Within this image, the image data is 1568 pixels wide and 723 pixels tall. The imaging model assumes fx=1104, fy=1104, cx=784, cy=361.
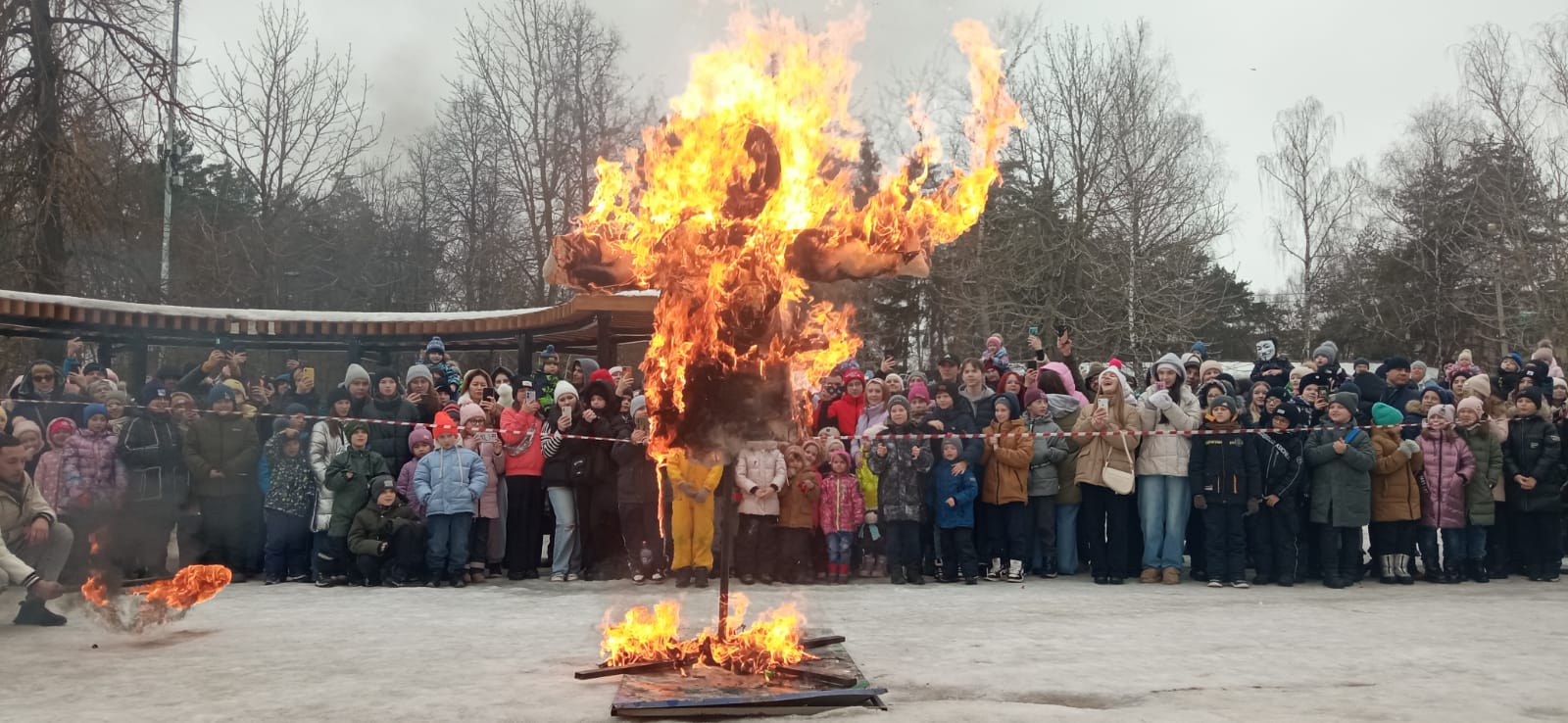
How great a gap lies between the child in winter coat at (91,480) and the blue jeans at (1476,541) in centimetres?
1298

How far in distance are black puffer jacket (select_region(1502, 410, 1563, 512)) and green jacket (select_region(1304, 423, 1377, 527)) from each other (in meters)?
1.56

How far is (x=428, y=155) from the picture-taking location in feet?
133

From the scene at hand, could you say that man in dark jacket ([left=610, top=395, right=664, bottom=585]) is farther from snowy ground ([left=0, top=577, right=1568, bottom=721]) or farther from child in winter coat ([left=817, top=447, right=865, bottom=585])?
child in winter coat ([left=817, top=447, right=865, bottom=585])

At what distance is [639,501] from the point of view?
1084 cm

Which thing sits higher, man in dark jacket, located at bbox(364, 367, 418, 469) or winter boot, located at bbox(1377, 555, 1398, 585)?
man in dark jacket, located at bbox(364, 367, 418, 469)

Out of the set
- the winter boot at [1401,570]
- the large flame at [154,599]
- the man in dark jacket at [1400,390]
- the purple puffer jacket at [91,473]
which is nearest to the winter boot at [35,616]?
the large flame at [154,599]

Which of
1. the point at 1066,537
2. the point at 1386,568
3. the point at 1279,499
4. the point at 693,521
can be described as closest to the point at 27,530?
the point at 693,521

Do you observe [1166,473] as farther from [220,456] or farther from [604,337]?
[604,337]

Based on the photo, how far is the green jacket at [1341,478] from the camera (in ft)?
34.8

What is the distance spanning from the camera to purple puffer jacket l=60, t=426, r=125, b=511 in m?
9.84

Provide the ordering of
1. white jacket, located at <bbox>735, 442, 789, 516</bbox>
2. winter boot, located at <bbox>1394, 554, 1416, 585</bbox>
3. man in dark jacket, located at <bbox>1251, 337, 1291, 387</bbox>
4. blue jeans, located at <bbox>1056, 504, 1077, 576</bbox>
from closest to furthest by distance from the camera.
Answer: white jacket, located at <bbox>735, 442, 789, 516</bbox>, winter boot, located at <bbox>1394, 554, 1416, 585</bbox>, blue jeans, located at <bbox>1056, 504, 1077, 576</bbox>, man in dark jacket, located at <bbox>1251, 337, 1291, 387</bbox>

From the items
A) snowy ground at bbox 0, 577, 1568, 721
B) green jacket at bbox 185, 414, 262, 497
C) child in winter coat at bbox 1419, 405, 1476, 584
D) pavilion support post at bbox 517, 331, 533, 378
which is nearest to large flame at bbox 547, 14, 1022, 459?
snowy ground at bbox 0, 577, 1568, 721

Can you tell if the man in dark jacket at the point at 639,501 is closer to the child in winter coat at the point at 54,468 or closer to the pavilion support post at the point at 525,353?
the child in winter coat at the point at 54,468

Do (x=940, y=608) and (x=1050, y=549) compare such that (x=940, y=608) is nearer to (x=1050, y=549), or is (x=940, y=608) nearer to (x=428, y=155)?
(x=1050, y=549)
